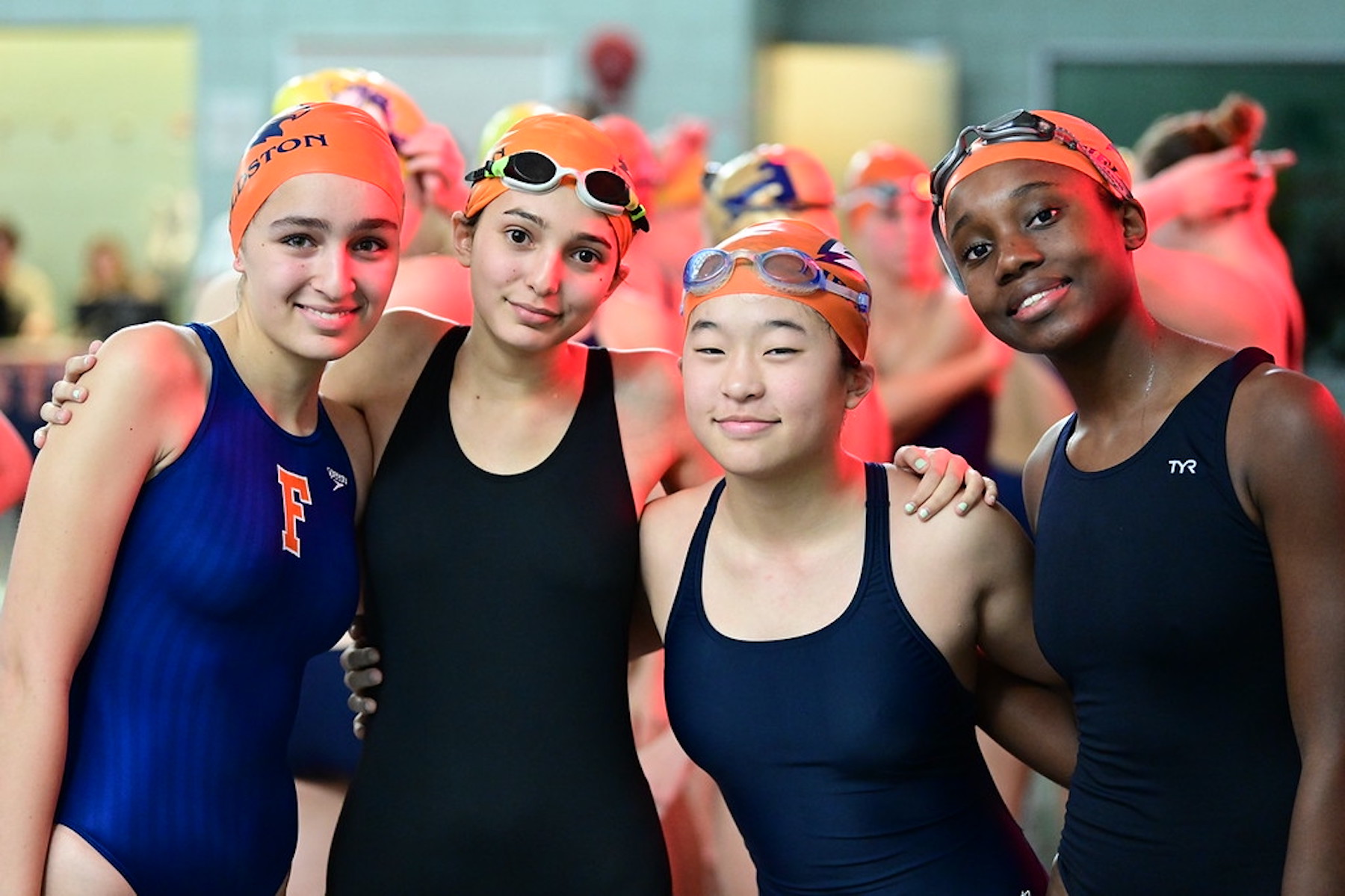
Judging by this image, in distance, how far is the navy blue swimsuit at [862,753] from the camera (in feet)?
8.56

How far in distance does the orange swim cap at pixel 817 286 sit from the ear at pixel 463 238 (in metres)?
0.45

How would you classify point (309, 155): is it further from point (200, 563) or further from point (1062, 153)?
point (1062, 153)

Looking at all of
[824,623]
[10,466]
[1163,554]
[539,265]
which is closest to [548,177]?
[539,265]

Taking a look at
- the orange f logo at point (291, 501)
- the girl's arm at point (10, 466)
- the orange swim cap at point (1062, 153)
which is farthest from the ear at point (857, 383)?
the girl's arm at point (10, 466)

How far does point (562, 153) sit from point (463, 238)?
0.27 m

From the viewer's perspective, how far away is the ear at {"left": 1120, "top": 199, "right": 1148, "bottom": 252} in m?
2.64

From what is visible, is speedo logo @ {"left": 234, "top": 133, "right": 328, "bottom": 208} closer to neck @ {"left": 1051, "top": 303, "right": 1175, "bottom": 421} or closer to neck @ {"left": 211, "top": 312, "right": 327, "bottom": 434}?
neck @ {"left": 211, "top": 312, "right": 327, "bottom": 434}

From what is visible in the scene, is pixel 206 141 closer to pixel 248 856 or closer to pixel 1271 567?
pixel 248 856

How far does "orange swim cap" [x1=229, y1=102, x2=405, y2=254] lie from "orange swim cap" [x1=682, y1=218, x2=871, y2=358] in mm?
Result: 576

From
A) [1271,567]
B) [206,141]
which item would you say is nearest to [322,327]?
[1271,567]

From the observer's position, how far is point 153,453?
2500 mm

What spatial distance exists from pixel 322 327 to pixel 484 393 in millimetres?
418

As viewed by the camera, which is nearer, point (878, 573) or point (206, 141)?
point (878, 573)

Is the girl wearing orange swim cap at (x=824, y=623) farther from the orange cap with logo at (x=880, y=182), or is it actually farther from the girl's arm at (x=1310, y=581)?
the orange cap with logo at (x=880, y=182)
